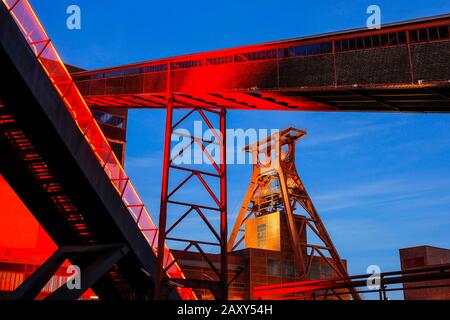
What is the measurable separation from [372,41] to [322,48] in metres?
1.87

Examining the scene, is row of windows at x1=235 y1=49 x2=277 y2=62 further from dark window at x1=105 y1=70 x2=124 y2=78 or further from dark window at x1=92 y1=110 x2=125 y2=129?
dark window at x1=92 y1=110 x2=125 y2=129

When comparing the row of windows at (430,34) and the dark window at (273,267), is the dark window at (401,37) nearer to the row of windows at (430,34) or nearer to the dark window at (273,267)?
the row of windows at (430,34)

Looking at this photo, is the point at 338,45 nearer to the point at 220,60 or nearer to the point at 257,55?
the point at 257,55

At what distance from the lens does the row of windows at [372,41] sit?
15991 millimetres

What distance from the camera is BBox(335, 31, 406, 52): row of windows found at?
16.0m

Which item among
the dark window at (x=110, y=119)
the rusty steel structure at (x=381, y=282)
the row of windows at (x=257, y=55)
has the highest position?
the dark window at (x=110, y=119)

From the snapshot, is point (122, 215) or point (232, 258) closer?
point (122, 215)

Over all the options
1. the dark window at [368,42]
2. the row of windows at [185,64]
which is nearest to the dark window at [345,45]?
the dark window at [368,42]

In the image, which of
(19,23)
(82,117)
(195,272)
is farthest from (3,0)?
(195,272)

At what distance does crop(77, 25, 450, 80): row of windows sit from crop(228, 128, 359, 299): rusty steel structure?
27.7 meters

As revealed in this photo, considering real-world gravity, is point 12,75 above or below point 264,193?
below
